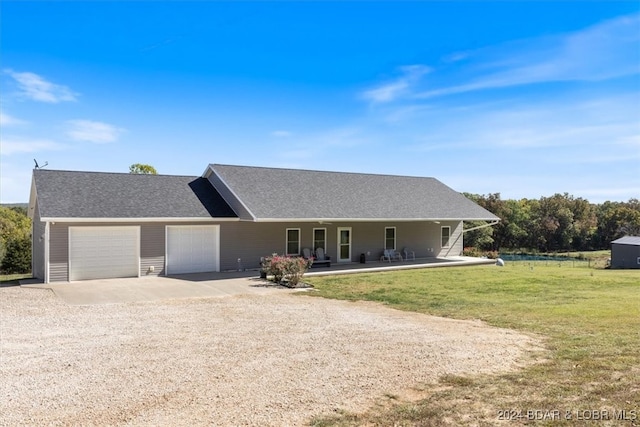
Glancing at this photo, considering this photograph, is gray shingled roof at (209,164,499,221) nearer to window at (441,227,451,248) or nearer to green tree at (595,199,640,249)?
window at (441,227,451,248)

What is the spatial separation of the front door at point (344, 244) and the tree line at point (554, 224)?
1214 inches

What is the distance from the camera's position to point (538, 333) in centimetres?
866

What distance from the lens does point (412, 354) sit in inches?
286

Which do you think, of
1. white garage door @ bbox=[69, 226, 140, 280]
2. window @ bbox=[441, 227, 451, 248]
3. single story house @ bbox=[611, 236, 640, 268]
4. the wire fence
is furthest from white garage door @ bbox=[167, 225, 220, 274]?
single story house @ bbox=[611, 236, 640, 268]

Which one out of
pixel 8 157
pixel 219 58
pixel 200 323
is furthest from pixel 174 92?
pixel 200 323

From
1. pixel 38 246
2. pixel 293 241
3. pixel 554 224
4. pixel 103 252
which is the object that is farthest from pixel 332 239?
pixel 554 224

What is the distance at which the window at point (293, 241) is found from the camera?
2084 cm

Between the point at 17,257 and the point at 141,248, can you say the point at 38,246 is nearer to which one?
the point at 141,248

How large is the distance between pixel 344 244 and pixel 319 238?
1.49 metres

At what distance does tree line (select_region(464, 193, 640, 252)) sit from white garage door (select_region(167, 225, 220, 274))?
37237 millimetres

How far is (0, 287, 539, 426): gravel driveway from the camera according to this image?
5.17m

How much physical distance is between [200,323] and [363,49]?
48.8 ft

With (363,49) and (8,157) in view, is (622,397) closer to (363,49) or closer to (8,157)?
(363,49)

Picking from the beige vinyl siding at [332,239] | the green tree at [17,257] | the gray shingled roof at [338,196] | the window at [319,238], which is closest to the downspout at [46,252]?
the beige vinyl siding at [332,239]
